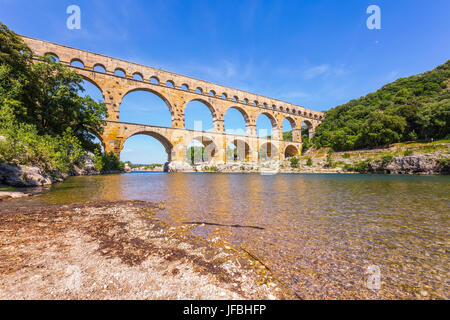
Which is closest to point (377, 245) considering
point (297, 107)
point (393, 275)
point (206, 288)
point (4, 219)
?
point (393, 275)

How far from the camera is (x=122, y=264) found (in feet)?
5.45

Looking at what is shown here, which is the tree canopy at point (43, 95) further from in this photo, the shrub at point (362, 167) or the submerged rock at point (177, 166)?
the shrub at point (362, 167)

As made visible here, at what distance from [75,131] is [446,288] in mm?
22371

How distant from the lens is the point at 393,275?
151 cm

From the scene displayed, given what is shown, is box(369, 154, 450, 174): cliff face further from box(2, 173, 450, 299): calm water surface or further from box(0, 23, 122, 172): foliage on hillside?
box(0, 23, 122, 172): foliage on hillside

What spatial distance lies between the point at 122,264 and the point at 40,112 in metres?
18.0

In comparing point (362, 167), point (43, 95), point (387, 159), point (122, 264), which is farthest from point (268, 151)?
point (122, 264)

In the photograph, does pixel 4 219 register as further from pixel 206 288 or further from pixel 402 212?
pixel 402 212

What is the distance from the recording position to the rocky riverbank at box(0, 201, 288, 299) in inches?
50.4

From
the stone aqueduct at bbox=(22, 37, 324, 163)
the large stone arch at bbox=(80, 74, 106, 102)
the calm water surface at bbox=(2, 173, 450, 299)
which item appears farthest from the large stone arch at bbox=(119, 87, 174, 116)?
the calm water surface at bbox=(2, 173, 450, 299)

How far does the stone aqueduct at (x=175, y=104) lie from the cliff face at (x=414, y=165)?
55.0ft

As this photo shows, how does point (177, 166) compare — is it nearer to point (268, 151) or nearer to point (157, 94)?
point (157, 94)

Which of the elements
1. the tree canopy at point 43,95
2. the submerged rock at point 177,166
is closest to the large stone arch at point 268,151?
the submerged rock at point 177,166
